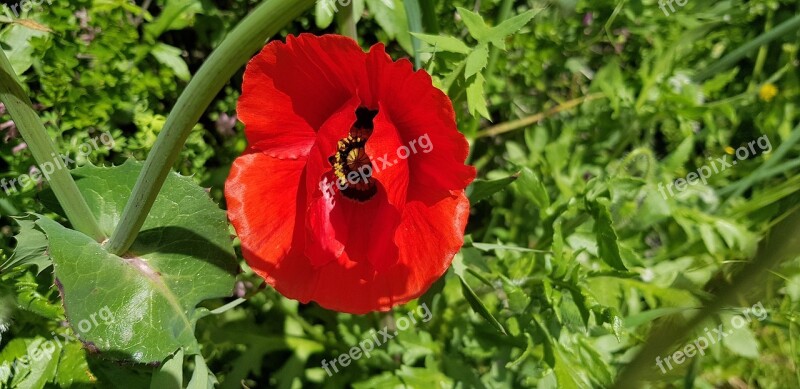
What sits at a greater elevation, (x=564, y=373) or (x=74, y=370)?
(x=74, y=370)

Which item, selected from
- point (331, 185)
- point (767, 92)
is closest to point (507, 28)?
point (331, 185)

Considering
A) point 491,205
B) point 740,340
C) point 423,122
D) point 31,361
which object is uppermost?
point 423,122

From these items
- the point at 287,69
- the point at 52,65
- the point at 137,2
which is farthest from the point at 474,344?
the point at 137,2

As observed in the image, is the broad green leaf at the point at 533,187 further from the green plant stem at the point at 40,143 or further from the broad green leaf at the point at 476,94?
the green plant stem at the point at 40,143

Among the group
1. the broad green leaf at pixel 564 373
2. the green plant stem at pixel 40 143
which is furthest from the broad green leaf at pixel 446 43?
the broad green leaf at pixel 564 373

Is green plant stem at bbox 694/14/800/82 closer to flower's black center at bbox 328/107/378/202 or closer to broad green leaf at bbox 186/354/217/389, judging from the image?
flower's black center at bbox 328/107/378/202

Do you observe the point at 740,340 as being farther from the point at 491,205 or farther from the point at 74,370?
the point at 74,370
